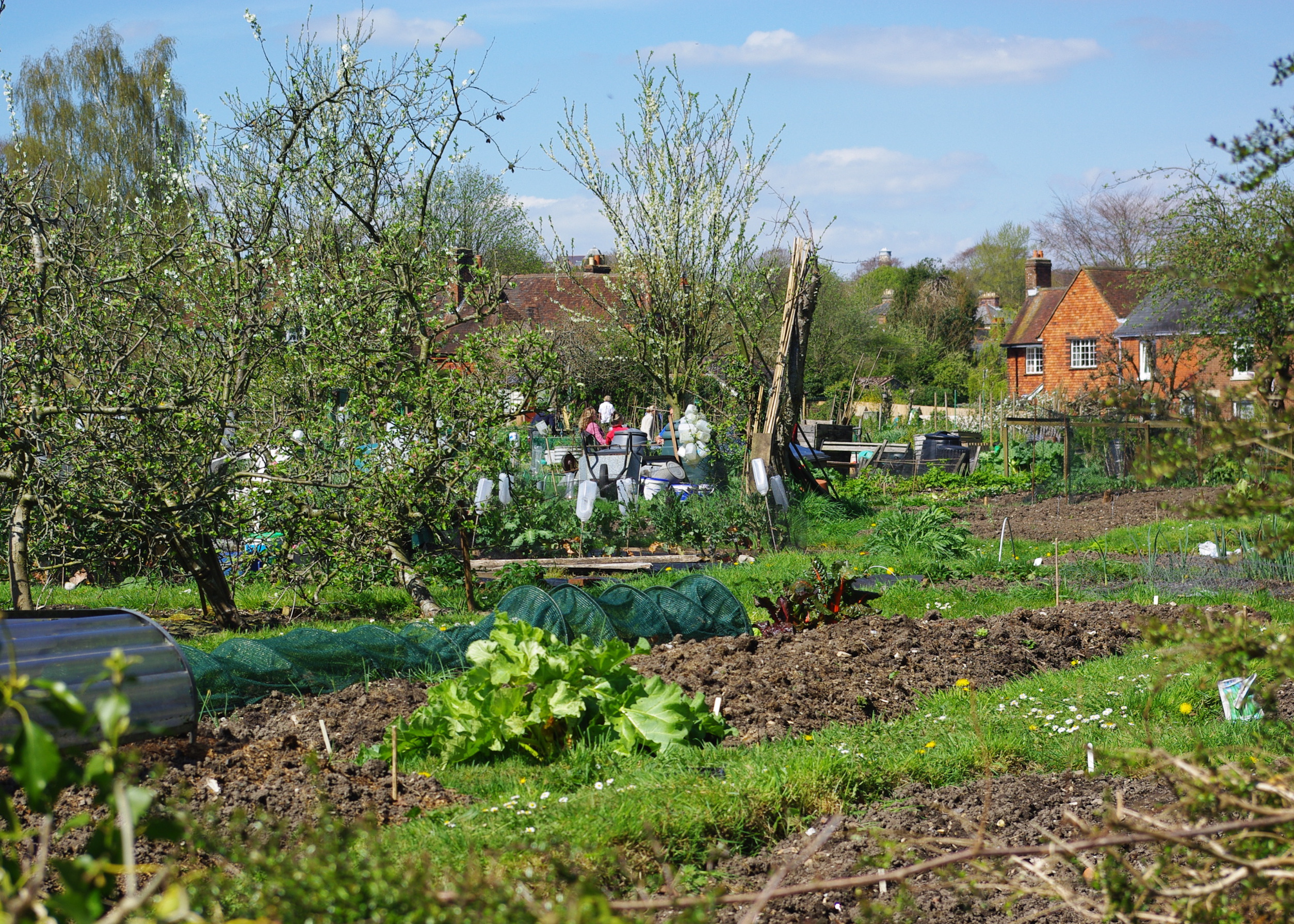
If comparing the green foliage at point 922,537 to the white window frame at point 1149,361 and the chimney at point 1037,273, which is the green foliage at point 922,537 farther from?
the chimney at point 1037,273

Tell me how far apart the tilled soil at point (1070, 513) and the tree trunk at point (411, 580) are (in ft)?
19.9

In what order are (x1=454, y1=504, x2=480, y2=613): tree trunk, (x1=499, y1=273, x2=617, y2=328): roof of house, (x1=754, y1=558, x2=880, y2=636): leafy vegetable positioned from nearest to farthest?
(x1=754, y1=558, x2=880, y2=636): leafy vegetable, (x1=454, y1=504, x2=480, y2=613): tree trunk, (x1=499, y1=273, x2=617, y2=328): roof of house

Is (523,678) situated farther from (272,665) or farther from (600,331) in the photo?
(600,331)

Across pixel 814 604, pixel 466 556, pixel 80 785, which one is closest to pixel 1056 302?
pixel 466 556

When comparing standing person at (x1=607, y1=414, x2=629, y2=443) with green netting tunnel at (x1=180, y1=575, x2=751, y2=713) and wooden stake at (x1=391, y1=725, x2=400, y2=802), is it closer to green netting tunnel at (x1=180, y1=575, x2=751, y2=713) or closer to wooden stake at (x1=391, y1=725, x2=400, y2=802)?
green netting tunnel at (x1=180, y1=575, x2=751, y2=713)

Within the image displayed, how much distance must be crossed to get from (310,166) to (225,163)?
1.56m

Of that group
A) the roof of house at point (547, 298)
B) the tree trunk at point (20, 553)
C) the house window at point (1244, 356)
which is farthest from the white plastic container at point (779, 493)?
the roof of house at point (547, 298)

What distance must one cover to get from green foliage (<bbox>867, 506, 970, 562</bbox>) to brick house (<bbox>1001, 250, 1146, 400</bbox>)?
92.9 ft

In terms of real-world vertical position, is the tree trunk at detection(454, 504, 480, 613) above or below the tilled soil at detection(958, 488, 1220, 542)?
above

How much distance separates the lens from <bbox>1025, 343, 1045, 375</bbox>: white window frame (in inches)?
1642

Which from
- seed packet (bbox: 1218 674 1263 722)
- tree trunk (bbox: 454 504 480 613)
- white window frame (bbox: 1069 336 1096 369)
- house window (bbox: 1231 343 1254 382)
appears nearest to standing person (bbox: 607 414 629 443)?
tree trunk (bbox: 454 504 480 613)

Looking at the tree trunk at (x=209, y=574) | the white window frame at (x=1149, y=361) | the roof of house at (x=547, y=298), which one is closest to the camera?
the tree trunk at (x=209, y=574)

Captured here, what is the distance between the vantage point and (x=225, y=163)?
440 inches

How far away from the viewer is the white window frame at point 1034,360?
41.7m
